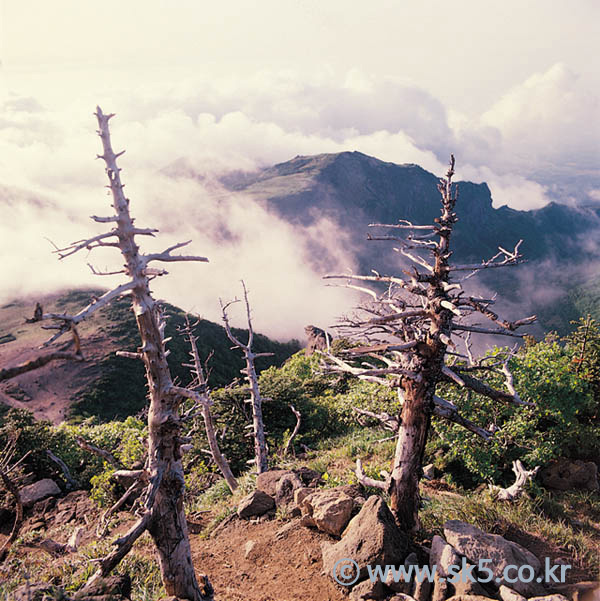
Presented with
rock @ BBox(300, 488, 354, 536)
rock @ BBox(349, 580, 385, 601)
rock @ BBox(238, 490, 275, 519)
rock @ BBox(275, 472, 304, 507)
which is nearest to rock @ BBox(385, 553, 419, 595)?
rock @ BBox(349, 580, 385, 601)

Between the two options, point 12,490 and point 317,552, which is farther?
point 12,490

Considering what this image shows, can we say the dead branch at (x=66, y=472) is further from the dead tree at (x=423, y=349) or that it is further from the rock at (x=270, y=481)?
the dead tree at (x=423, y=349)

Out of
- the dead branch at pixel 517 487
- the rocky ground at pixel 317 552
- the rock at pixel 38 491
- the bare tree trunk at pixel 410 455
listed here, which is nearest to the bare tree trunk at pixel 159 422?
the rocky ground at pixel 317 552

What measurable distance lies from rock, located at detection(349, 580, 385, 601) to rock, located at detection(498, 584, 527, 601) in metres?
1.53

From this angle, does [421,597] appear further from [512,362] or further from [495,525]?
[512,362]

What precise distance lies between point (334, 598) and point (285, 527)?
208 centimetres

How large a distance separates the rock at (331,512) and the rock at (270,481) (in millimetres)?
2029

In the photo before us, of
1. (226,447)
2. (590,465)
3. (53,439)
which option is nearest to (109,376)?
(53,439)

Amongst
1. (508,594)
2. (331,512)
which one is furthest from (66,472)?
→ (508,594)

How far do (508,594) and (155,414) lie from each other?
502 centimetres

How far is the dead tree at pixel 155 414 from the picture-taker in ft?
15.7

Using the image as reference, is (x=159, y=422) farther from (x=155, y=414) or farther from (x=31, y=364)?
(x=31, y=364)

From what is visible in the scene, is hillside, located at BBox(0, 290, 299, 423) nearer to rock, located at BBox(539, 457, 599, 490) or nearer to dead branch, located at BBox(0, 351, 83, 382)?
rock, located at BBox(539, 457, 599, 490)

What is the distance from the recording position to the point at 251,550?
7750 millimetres
